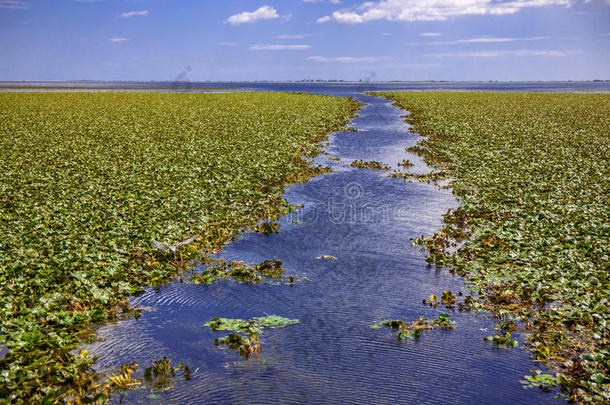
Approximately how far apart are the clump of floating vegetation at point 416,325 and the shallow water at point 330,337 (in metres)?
0.22

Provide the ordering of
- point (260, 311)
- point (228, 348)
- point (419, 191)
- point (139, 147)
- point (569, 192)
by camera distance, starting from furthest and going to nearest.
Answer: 1. point (139, 147)
2. point (419, 191)
3. point (569, 192)
4. point (260, 311)
5. point (228, 348)

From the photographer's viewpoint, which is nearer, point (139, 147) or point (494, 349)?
point (494, 349)

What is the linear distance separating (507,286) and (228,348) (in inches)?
293

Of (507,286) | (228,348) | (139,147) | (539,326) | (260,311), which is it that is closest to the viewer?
(228,348)

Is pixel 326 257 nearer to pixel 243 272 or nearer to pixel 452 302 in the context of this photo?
pixel 243 272

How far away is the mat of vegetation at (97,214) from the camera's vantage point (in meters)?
8.85

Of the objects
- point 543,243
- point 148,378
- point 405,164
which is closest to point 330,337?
point 148,378

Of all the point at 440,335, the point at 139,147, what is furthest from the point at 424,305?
the point at 139,147

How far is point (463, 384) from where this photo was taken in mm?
8172

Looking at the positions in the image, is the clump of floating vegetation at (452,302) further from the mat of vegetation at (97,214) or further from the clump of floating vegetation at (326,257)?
the mat of vegetation at (97,214)

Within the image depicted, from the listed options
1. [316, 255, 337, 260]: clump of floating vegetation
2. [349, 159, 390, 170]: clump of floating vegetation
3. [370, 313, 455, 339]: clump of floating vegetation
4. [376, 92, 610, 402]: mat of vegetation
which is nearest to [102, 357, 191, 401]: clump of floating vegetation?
[370, 313, 455, 339]: clump of floating vegetation

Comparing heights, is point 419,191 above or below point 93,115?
below

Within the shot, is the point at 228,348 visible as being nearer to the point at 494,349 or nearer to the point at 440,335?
the point at 440,335

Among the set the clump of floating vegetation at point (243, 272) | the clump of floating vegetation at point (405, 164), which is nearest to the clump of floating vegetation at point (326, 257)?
the clump of floating vegetation at point (243, 272)
